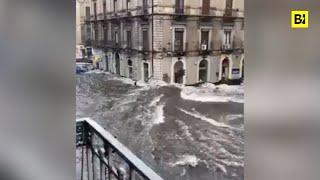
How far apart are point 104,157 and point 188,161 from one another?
0.46 metres

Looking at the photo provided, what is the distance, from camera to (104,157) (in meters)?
2.05

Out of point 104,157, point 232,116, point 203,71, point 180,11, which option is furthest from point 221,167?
point 180,11

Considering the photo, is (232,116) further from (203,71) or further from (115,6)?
(115,6)

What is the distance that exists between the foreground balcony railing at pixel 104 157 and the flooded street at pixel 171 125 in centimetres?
4

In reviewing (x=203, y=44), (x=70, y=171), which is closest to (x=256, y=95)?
(x=203, y=44)

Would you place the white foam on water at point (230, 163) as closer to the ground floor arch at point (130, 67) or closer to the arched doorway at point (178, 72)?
the arched doorway at point (178, 72)

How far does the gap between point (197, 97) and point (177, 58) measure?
0.77ft

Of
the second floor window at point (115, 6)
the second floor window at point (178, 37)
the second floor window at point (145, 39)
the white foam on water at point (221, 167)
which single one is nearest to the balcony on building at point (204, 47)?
the second floor window at point (178, 37)

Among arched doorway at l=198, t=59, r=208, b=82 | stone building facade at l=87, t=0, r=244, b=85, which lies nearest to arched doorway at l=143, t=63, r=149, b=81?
stone building facade at l=87, t=0, r=244, b=85

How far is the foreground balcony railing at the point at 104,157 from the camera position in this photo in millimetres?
1997

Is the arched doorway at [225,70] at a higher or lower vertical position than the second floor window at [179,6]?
lower

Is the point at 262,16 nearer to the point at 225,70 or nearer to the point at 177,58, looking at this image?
the point at 225,70

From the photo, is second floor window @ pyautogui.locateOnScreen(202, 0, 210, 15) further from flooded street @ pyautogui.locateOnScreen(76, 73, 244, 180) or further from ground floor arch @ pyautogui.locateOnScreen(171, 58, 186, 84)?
flooded street @ pyautogui.locateOnScreen(76, 73, 244, 180)

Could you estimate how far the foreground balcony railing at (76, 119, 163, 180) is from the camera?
6.55 feet
